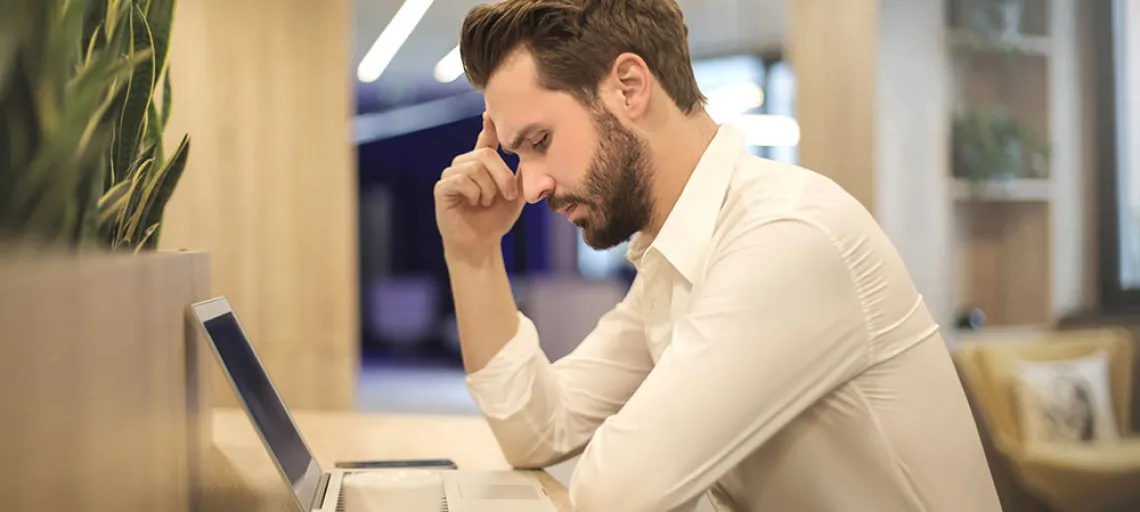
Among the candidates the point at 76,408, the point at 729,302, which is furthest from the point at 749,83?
the point at 76,408

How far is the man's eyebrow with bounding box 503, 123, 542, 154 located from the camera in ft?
4.53

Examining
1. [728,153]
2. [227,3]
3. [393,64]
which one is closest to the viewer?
[728,153]

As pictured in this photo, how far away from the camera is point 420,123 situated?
1127 centimetres

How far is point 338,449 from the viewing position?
1719 millimetres

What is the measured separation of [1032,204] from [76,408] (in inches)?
200

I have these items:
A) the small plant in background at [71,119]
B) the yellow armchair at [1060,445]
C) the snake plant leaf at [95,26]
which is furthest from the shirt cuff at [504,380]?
the yellow armchair at [1060,445]

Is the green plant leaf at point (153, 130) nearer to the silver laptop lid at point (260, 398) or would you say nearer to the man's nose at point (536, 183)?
the silver laptop lid at point (260, 398)

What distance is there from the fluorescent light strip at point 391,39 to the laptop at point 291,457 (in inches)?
206

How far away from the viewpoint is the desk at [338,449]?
125 centimetres

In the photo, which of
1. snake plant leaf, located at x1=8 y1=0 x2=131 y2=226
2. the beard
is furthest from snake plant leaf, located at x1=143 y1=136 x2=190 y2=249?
the beard

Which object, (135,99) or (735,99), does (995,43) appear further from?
(135,99)

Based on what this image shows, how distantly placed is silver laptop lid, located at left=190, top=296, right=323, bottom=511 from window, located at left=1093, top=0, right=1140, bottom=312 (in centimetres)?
478

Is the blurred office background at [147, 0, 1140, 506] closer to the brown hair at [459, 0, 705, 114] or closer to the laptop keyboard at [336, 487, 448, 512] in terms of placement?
the brown hair at [459, 0, 705, 114]

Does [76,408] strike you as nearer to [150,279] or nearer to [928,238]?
[150,279]
